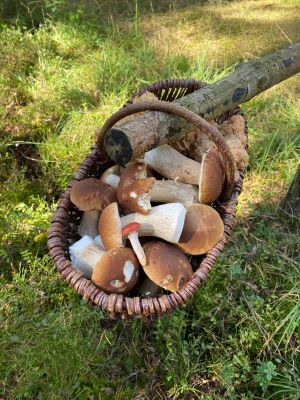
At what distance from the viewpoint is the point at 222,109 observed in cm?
201

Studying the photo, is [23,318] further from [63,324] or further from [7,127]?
[7,127]

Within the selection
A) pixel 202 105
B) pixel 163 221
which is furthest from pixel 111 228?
pixel 202 105

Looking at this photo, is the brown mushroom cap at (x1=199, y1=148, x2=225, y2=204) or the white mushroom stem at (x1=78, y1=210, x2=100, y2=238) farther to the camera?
the white mushroom stem at (x1=78, y1=210, x2=100, y2=238)

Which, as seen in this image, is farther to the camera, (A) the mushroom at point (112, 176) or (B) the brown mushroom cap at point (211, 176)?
(A) the mushroom at point (112, 176)

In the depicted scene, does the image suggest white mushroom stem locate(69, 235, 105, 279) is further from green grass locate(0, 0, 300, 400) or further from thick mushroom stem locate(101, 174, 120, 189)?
green grass locate(0, 0, 300, 400)

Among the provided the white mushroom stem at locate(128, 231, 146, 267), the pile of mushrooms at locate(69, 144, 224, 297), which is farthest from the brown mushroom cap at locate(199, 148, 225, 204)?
the white mushroom stem at locate(128, 231, 146, 267)

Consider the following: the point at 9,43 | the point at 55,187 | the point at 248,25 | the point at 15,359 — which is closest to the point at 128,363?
the point at 15,359

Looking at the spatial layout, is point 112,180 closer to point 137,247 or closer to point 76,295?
point 137,247

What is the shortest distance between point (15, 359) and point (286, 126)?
283 cm

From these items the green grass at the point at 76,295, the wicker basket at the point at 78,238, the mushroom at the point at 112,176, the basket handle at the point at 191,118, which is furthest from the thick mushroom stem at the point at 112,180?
the green grass at the point at 76,295

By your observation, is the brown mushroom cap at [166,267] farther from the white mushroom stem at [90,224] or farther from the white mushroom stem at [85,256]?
the white mushroom stem at [90,224]

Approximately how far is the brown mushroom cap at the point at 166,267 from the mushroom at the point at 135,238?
25mm

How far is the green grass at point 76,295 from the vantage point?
2.01 meters

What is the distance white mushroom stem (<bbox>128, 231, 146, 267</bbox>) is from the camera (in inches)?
66.2
